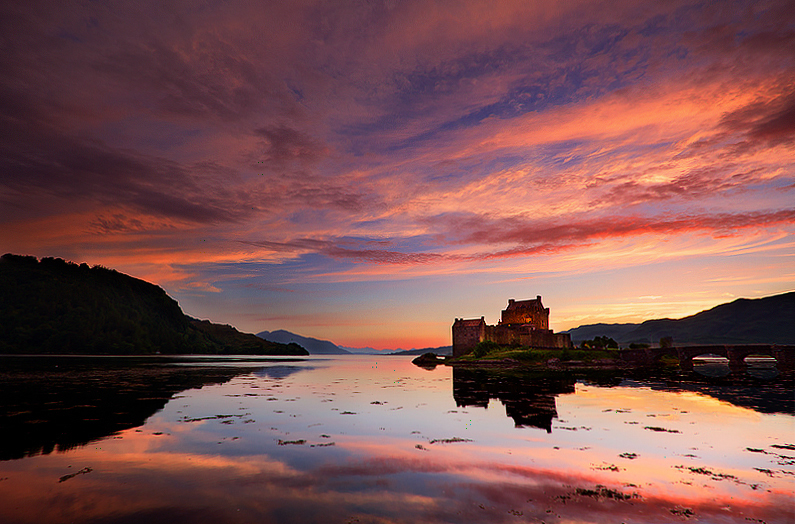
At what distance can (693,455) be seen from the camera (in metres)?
17.5

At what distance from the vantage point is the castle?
110 meters

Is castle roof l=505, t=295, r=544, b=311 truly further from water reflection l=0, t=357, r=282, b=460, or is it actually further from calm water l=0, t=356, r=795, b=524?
water reflection l=0, t=357, r=282, b=460

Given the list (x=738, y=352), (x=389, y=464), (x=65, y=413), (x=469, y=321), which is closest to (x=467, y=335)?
(x=469, y=321)

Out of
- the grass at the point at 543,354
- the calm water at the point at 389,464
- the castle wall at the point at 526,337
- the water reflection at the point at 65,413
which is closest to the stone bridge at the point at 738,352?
the grass at the point at 543,354

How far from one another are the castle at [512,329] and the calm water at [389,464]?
8115cm

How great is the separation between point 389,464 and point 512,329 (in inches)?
4357

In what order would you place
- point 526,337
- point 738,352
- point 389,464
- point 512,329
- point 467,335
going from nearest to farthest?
1. point 389,464
2. point 738,352
3. point 526,337
4. point 512,329
5. point 467,335

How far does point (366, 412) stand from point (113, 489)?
1936 centimetres

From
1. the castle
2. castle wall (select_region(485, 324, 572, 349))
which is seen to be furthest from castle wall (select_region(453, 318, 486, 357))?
castle wall (select_region(485, 324, 572, 349))

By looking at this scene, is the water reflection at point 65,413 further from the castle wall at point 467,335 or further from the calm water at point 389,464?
the castle wall at point 467,335

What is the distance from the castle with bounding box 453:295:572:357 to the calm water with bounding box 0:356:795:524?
266 ft

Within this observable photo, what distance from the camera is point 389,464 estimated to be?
15961 millimetres

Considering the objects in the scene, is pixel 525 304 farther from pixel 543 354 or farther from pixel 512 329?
pixel 543 354

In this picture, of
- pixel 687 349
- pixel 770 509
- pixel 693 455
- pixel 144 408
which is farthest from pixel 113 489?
pixel 687 349
